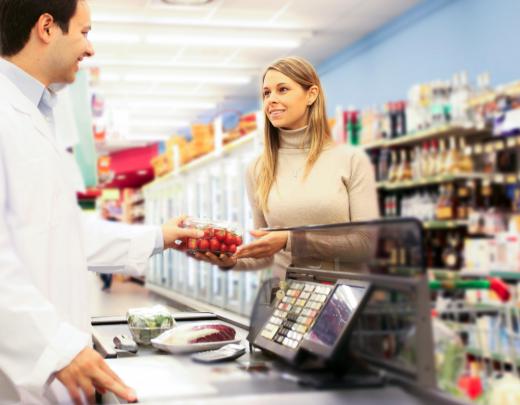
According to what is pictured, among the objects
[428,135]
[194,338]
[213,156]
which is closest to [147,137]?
[213,156]

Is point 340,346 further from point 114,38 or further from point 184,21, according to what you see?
point 114,38

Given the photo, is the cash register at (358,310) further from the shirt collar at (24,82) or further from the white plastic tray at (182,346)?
the shirt collar at (24,82)

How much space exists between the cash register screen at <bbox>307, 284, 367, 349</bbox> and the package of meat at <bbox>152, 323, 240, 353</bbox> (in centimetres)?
33

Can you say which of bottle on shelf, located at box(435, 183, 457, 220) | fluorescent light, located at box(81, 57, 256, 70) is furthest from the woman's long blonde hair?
fluorescent light, located at box(81, 57, 256, 70)

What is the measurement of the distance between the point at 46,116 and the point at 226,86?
10498 mm

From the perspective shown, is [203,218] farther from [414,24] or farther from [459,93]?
[414,24]

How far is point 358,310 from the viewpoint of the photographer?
1.40 m

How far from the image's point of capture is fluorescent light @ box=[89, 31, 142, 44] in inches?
345

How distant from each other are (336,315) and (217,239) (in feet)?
1.81

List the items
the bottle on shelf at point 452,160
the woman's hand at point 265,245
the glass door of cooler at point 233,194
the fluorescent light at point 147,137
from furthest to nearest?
the fluorescent light at point 147,137 < the glass door of cooler at point 233,194 < the bottle on shelf at point 452,160 < the woman's hand at point 265,245

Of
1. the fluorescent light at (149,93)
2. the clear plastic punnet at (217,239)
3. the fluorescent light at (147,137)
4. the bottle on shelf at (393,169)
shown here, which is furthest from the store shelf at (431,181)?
the fluorescent light at (147,137)

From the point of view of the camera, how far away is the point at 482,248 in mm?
5516

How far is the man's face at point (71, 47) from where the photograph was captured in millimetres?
1692

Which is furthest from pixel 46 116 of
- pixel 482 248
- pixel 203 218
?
pixel 482 248
